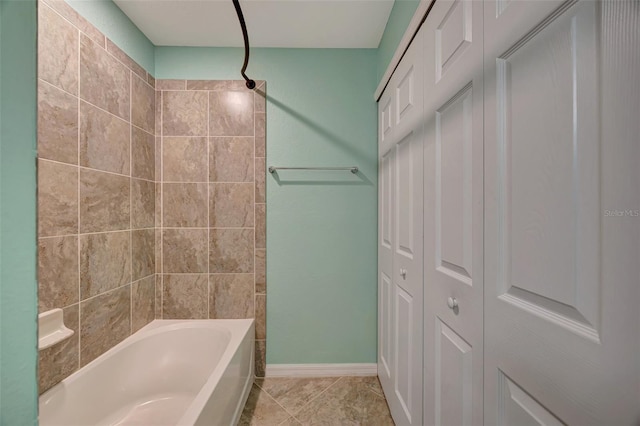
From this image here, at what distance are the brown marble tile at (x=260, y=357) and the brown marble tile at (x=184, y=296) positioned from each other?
45 cm

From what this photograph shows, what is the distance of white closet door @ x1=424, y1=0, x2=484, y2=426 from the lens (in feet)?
2.24

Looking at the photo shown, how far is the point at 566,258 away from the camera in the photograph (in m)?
0.45

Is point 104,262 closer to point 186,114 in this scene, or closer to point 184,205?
point 184,205

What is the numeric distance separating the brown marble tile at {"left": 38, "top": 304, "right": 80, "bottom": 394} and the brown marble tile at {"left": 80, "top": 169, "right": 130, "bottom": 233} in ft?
1.35

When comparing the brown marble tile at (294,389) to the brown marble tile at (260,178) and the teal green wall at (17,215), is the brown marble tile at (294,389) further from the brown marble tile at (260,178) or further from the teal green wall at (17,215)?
the teal green wall at (17,215)

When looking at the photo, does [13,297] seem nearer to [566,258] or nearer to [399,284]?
[566,258]

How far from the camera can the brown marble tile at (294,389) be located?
5.11 feet

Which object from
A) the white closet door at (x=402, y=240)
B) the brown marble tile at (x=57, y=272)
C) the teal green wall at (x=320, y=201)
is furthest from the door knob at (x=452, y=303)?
the brown marble tile at (x=57, y=272)

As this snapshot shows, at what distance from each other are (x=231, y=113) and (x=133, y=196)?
2.78ft

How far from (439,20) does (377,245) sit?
132 cm

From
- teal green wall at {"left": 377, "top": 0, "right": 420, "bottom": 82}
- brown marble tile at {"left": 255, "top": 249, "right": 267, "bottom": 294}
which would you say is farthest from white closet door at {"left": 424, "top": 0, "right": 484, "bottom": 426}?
brown marble tile at {"left": 255, "top": 249, "right": 267, "bottom": 294}

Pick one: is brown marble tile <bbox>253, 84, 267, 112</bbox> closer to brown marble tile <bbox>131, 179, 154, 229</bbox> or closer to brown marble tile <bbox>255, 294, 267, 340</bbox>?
brown marble tile <bbox>131, 179, 154, 229</bbox>

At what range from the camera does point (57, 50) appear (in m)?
1.10

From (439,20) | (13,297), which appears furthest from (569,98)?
(13,297)
